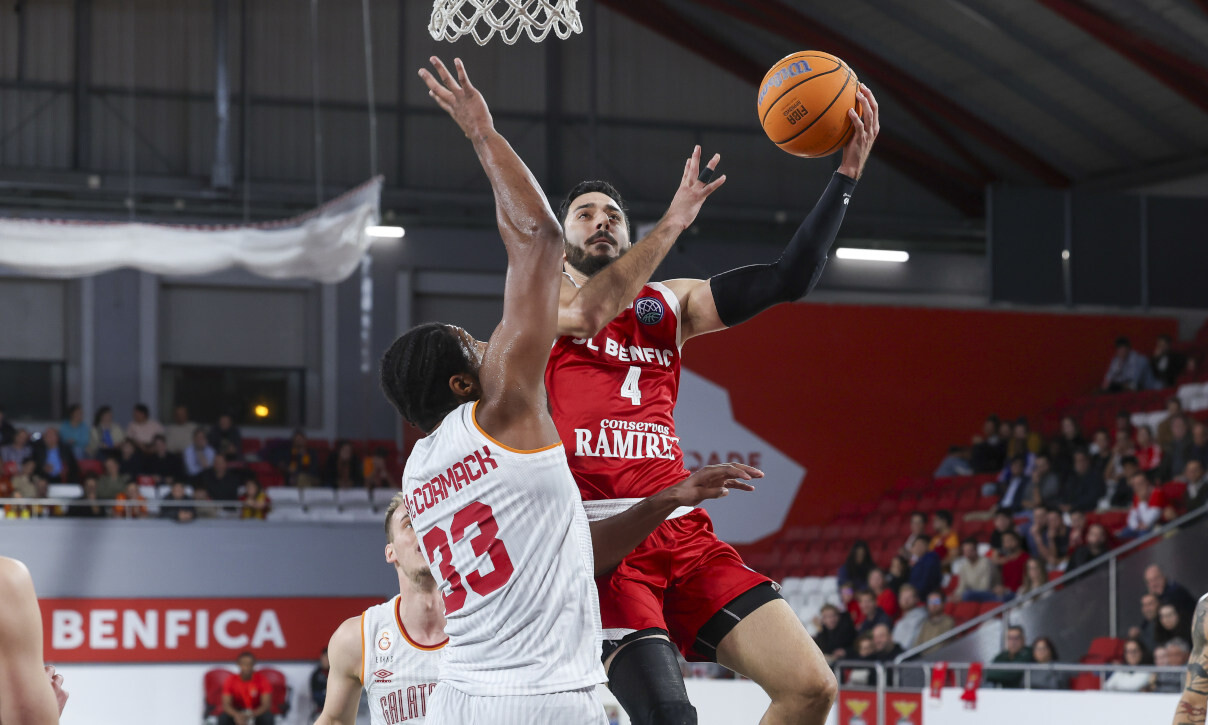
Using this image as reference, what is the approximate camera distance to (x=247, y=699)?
15.1 metres

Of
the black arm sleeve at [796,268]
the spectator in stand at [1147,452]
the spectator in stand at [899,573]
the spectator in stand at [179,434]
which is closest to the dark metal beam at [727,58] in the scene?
the spectator in stand at [1147,452]

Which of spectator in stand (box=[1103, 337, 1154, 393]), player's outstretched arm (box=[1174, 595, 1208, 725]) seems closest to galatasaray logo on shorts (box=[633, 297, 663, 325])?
player's outstretched arm (box=[1174, 595, 1208, 725])

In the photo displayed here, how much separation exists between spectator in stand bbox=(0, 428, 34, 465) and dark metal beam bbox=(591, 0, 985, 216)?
1162cm

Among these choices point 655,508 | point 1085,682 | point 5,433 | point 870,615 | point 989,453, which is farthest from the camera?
point 989,453

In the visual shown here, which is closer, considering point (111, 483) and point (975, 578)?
point (975, 578)

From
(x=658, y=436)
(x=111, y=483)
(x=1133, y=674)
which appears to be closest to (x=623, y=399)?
(x=658, y=436)

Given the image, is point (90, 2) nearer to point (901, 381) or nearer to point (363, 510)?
point (363, 510)

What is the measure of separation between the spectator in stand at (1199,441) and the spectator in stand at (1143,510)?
0.55 m

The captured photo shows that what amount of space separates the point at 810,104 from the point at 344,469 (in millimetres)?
15140

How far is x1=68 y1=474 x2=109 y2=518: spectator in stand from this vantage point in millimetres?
16627

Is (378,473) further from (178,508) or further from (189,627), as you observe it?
(189,627)

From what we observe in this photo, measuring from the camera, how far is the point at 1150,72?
18828mm

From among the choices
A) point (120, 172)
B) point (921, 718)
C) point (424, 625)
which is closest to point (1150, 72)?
point (921, 718)

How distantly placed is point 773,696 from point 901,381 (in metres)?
16.7
